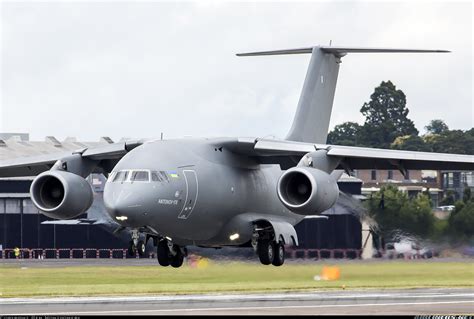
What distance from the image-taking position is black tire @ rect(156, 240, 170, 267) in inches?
1310

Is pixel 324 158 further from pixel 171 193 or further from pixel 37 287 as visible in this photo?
pixel 37 287

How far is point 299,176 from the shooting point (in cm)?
3095

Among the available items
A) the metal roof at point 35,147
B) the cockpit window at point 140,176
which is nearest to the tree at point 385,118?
the metal roof at point 35,147

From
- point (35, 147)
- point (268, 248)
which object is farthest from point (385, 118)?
point (268, 248)

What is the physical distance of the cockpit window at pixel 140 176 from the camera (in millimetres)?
29703

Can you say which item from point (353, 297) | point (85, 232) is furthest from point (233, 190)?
point (85, 232)

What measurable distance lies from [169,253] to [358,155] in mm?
5340

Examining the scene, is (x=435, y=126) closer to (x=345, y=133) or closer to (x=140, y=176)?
(x=345, y=133)

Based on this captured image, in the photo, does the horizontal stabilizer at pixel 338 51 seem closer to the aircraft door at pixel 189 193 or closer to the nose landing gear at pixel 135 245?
the aircraft door at pixel 189 193

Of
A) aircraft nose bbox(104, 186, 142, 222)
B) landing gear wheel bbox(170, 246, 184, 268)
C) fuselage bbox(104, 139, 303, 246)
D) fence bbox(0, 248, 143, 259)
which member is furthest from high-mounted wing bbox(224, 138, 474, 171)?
fence bbox(0, 248, 143, 259)

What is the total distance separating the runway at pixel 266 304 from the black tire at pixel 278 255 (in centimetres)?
84

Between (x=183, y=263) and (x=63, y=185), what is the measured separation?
4.53 m

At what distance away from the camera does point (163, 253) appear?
110 feet

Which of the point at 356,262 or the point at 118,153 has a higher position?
the point at 118,153
